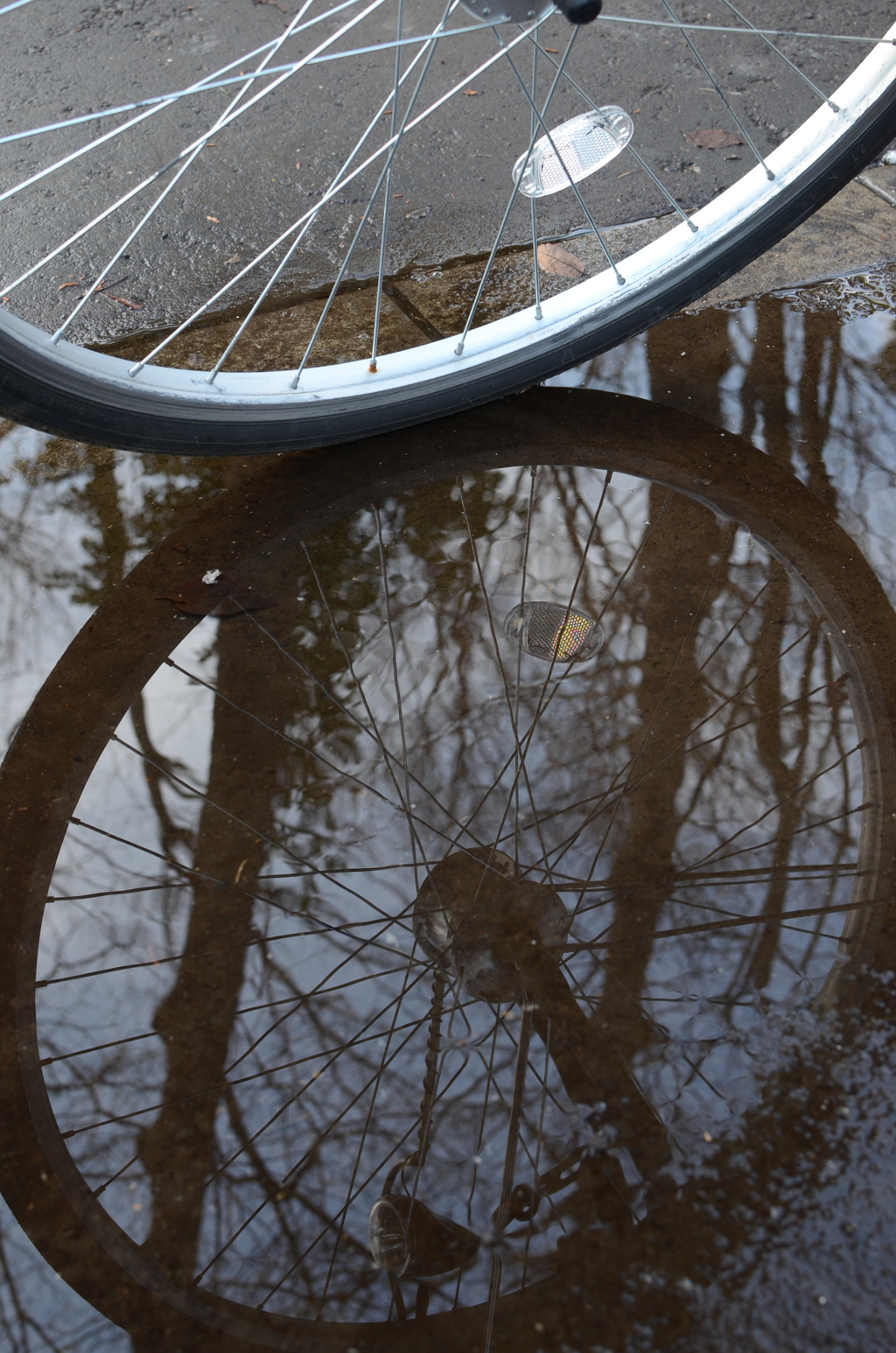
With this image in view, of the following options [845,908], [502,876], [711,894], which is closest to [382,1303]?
[502,876]

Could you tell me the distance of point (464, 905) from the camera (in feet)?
5.69

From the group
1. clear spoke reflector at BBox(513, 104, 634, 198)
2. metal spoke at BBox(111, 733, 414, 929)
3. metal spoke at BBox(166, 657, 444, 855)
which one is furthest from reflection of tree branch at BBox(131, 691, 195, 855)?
clear spoke reflector at BBox(513, 104, 634, 198)

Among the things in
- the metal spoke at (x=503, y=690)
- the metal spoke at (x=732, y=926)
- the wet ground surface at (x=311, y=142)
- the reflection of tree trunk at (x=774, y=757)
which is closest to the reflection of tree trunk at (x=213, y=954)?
the metal spoke at (x=503, y=690)

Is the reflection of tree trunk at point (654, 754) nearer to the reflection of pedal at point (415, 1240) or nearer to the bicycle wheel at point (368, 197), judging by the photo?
the reflection of pedal at point (415, 1240)

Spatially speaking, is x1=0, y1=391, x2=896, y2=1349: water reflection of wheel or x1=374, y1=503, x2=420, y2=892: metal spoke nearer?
x1=0, y1=391, x2=896, y2=1349: water reflection of wheel

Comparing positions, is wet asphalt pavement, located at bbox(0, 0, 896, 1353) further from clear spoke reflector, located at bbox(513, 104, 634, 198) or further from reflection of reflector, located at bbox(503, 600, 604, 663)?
clear spoke reflector, located at bbox(513, 104, 634, 198)

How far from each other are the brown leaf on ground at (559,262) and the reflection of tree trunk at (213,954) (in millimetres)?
1501

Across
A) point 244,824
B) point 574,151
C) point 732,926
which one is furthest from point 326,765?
point 574,151

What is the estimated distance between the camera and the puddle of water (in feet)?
4.52

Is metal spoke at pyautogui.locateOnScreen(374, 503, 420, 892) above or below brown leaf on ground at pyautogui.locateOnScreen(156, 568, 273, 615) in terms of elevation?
below

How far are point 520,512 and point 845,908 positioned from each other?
3.48 feet

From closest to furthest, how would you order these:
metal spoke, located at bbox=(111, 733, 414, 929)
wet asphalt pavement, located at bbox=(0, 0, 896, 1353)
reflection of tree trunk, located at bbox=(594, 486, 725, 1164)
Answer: wet asphalt pavement, located at bbox=(0, 0, 896, 1353)
reflection of tree trunk, located at bbox=(594, 486, 725, 1164)
metal spoke, located at bbox=(111, 733, 414, 929)

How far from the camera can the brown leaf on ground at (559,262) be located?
3.01m

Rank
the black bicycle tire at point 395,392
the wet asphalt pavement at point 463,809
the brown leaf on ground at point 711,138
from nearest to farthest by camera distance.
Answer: the wet asphalt pavement at point 463,809 → the black bicycle tire at point 395,392 → the brown leaf on ground at point 711,138
